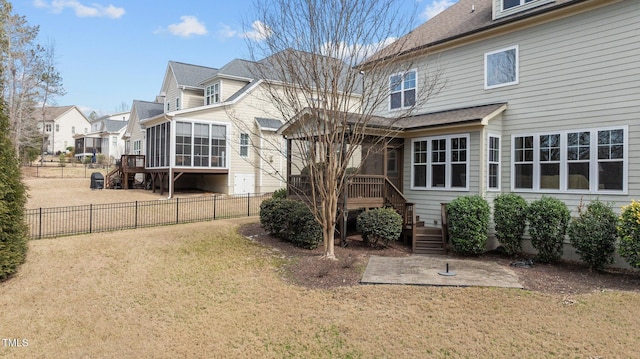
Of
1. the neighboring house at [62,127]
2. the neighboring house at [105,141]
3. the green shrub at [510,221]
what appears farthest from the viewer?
the neighboring house at [62,127]

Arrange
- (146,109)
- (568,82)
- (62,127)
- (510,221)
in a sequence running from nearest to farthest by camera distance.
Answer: (510,221), (568,82), (146,109), (62,127)

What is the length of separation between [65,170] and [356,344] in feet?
121

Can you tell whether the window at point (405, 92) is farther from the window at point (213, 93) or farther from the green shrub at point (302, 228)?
the window at point (213, 93)

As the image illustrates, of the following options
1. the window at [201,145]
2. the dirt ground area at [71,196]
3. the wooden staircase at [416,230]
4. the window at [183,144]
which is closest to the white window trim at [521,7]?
the wooden staircase at [416,230]

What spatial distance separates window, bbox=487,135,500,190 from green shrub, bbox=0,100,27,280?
12.5 metres

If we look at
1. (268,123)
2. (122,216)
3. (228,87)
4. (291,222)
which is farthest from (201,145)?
(291,222)

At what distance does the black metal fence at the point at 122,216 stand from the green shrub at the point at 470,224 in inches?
344

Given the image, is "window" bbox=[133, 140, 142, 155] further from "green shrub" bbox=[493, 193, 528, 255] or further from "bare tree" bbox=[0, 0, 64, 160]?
"green shrub" bbox=[493, 193, 528, 255]

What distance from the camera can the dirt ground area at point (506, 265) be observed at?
7702mm

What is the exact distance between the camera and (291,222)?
1133 centimetres

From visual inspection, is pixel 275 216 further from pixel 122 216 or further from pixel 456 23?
pixel 456 23

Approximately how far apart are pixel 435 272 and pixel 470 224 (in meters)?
2.23

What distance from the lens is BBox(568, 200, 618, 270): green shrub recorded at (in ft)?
27.6

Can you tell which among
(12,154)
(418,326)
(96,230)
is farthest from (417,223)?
(12,154)
